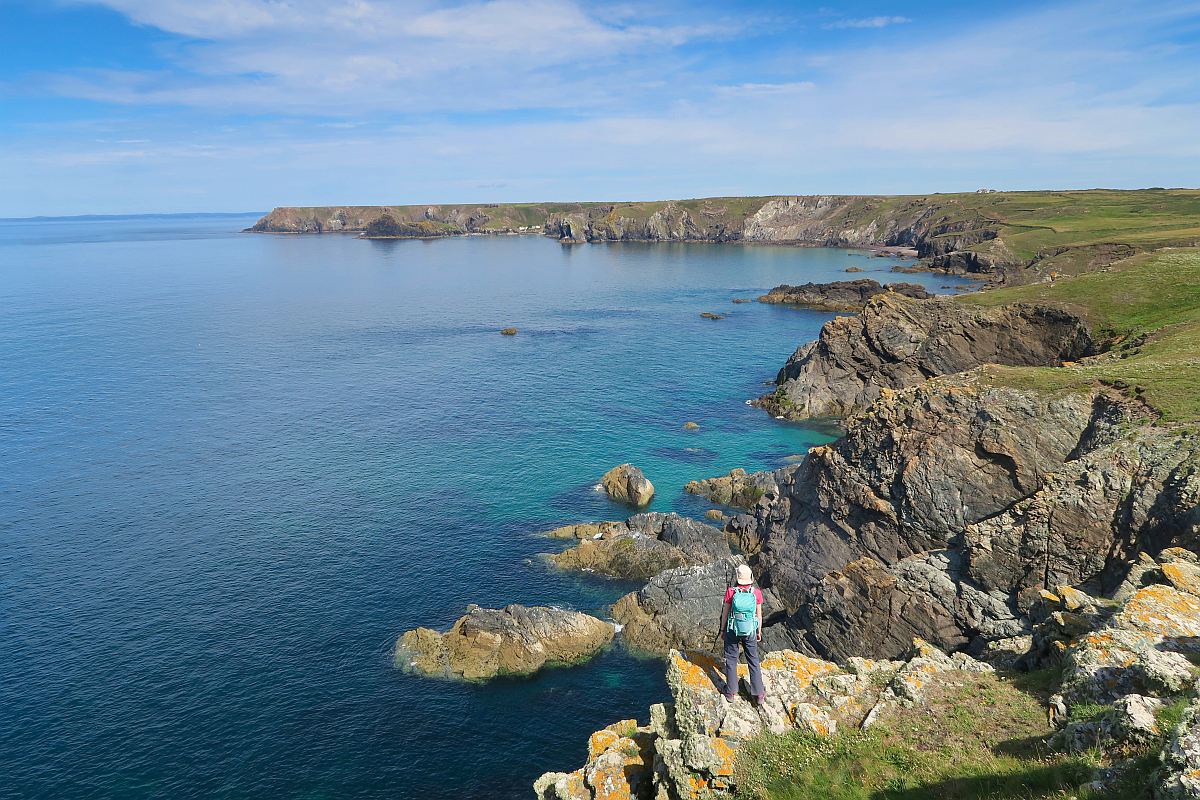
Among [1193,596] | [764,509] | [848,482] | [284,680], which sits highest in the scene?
[1193,596]

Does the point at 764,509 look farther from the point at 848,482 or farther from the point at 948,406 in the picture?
the point at 948,406

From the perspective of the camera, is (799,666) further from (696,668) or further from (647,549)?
(647,549)

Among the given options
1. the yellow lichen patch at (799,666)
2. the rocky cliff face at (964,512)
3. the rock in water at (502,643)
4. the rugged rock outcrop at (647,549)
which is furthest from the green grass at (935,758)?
the rugged rock outcrop at (647,549)

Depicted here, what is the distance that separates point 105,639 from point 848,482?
156 feet

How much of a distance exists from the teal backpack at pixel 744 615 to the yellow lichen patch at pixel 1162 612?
9857 millimetres

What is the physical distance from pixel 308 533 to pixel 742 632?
146 ft

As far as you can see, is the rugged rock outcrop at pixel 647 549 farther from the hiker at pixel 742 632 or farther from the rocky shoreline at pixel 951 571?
the hiker at pixel 742 632

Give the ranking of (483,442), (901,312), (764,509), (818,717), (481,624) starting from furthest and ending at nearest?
(901,312)
(483,442)
(764,509)
(481,624)
(818,717)

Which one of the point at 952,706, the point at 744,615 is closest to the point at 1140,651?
the point at 952,706

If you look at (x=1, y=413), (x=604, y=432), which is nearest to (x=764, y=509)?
(x=604, y=432)

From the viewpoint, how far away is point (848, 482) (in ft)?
131

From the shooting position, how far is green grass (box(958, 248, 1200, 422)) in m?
30.8

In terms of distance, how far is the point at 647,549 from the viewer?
155 ft

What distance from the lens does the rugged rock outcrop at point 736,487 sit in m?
55.4
